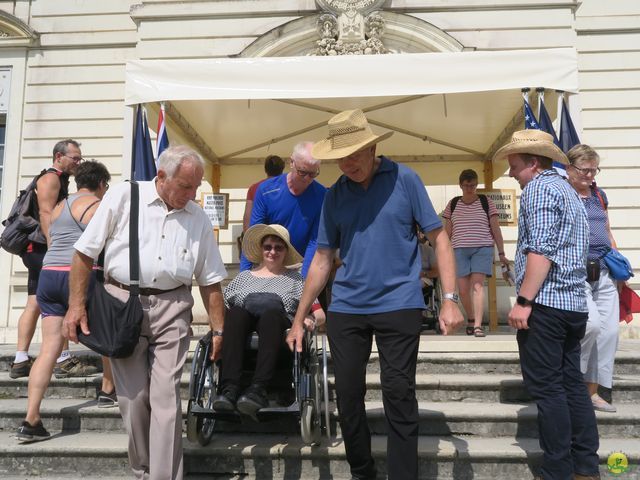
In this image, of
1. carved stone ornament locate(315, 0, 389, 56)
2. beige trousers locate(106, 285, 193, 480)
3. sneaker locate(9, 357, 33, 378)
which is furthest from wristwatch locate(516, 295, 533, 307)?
carved stone ornament locate(315, 0, 389, 56)

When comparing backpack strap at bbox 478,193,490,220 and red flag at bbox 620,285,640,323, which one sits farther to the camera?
backpack strap at bbox 478,193,490,220

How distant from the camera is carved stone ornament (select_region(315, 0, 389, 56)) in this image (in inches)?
292

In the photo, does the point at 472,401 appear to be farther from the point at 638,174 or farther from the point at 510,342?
the point at 638,174

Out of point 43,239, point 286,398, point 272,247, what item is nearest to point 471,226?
point 272,247

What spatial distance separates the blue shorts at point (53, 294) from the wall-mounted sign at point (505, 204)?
500 centimetres

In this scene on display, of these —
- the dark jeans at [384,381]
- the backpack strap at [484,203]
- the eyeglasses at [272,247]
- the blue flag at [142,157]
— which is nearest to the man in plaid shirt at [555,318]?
the dark jeans at [384,381]

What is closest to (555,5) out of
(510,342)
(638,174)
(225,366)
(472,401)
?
(638,174)

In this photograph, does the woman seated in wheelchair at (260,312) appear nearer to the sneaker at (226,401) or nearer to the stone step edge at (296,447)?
the sneaker at (226,401)

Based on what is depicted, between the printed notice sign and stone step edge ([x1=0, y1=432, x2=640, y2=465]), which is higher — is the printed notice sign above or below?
above

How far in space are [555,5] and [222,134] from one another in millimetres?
5013

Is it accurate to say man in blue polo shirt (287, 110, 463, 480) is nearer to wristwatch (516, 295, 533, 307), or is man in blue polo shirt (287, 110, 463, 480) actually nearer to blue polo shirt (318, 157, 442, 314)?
blue polo shirt (318, 157, 442, 314)

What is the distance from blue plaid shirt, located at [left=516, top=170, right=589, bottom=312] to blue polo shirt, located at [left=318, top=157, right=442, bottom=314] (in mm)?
474

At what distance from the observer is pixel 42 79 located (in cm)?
830

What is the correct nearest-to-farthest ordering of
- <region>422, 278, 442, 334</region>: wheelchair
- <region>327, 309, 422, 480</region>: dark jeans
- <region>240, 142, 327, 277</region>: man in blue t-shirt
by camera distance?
<region>327, 309, 422, 480</region>: dark jeans
<region>240, 142, 327, 277</region>: man in blue t-shirt
<region>422, 278, 442, 334</region>: wheelchair
